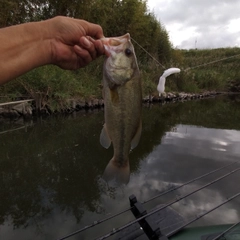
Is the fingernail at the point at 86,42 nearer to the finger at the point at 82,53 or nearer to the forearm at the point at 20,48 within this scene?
the finger at the point at 82,53

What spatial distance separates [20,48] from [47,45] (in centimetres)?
25

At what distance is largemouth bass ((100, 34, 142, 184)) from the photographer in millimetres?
1981

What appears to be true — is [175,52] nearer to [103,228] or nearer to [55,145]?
[55,145]

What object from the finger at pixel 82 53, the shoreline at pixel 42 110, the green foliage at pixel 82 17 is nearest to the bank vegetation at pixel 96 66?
the green foliage at pixel 82 17

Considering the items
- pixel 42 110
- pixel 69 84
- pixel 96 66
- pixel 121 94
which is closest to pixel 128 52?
pixel 121 94

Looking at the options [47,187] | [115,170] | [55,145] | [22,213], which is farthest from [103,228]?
[55,145]

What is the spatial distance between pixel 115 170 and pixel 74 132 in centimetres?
799

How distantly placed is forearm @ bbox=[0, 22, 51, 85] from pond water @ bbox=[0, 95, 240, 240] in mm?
2928

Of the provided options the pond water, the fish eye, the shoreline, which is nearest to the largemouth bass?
the fish eye

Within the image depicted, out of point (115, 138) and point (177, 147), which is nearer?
point (115, 138)

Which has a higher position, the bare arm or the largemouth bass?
the bare arm

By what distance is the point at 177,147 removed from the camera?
27.7ft

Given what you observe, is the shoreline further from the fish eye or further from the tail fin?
the fish eye

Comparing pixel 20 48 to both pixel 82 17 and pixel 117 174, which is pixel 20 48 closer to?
pixel 117 174
